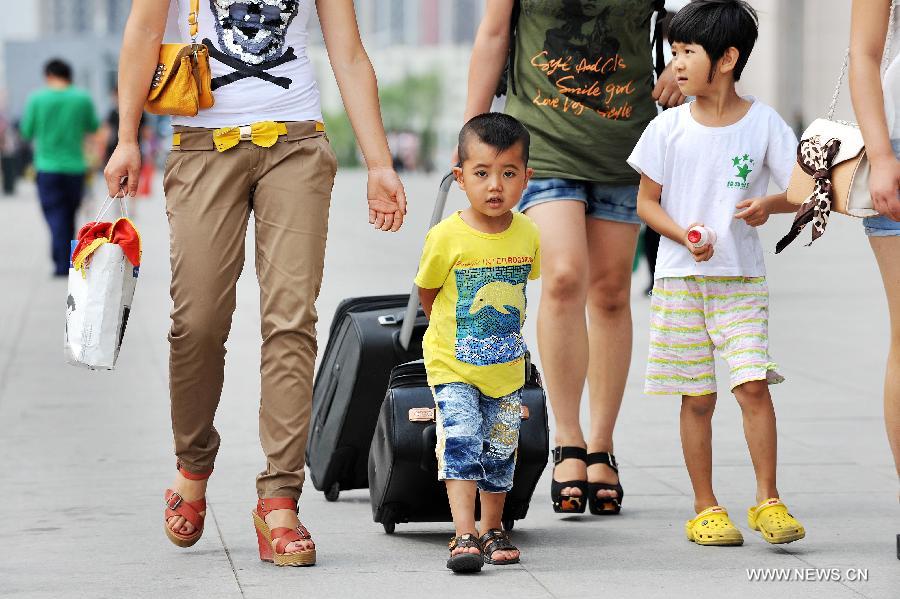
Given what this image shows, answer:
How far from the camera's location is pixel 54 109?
15.9 m

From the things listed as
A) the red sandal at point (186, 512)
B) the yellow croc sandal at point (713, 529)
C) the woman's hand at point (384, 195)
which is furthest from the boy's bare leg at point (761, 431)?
the red sandal at point (186, 512)

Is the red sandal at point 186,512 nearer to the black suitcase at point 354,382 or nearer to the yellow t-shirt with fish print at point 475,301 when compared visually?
the black suitcase at point 354,382

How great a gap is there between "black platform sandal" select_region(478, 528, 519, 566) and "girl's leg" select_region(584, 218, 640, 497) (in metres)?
0.90

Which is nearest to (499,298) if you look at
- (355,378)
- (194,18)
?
(355,378)

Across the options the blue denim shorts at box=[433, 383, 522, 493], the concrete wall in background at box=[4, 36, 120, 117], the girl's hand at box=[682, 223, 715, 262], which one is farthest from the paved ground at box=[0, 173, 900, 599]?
the concrete wall in background at box=[4, 36, 120, 117]

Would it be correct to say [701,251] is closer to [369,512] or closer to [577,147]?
[577,147]

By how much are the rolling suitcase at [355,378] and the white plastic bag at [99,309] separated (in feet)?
2.88

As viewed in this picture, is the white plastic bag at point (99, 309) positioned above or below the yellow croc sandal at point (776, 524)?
above

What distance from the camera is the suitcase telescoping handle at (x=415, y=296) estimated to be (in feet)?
16.6

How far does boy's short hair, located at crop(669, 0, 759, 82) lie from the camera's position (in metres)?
5.05

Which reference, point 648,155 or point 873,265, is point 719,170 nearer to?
point 648,155

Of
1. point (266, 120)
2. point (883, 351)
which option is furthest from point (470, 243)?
point (883, 351)

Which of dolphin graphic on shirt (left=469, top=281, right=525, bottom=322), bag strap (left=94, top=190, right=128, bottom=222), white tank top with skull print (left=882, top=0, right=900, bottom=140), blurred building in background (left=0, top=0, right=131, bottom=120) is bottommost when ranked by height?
blurred building in background (left=0, top=0, right=131, bottom=120)

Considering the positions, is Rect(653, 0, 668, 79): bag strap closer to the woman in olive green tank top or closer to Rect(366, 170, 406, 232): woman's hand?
the woman in olive green tank top
